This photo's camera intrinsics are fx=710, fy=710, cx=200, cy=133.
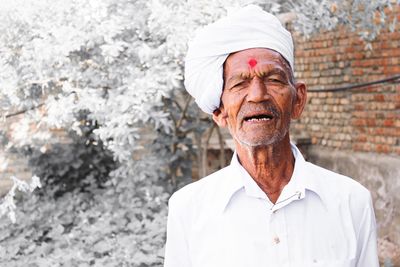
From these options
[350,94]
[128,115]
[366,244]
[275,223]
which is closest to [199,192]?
[275,223]

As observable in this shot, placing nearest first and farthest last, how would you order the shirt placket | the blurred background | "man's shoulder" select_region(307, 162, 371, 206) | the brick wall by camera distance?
the shirt placket
"man's shoulder" select_region(307, 162, 371, 206)
the blurred background
the brick wall

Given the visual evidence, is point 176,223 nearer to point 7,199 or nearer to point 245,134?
point 245,134

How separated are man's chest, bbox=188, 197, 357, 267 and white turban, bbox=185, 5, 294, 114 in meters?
0.34

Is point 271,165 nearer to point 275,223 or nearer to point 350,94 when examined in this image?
point 275,223

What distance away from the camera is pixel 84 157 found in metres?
6.38

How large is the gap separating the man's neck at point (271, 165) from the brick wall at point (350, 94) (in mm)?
4227

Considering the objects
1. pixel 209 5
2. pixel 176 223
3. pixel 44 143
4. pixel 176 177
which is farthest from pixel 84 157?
pixel 176 223

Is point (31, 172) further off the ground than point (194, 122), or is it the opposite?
point (194, 122)

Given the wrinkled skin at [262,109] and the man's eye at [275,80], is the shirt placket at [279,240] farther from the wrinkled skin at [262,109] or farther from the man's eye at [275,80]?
the man's eye at [275,80]

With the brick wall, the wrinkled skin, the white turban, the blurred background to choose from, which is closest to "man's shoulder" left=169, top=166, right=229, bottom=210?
the wrinkled skin

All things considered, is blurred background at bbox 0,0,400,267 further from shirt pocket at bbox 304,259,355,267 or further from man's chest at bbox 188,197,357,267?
shirt pocket at bbox 304,259,355,267

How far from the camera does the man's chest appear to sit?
189 cm

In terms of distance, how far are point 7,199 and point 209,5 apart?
7.00 feet

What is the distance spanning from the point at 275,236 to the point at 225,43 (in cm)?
54
